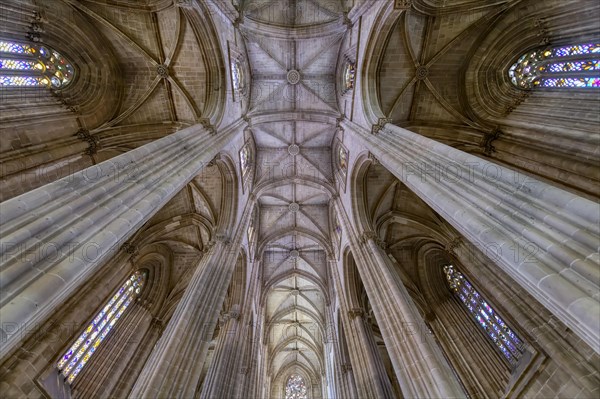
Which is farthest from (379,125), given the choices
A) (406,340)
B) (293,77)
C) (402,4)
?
(293,77)

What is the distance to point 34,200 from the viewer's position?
3.75 m

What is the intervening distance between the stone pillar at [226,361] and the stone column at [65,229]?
6904mm

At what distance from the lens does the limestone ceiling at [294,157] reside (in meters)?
14.1

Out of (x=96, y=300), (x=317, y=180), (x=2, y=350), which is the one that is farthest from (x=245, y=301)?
(x=2, y=350)

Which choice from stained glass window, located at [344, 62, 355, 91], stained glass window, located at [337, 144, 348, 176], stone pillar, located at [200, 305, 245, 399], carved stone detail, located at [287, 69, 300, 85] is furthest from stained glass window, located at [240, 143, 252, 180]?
stone pillar, located at [200, 305, 245, 399]

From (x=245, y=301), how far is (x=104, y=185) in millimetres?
11277

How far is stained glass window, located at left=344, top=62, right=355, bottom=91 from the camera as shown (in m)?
13.8

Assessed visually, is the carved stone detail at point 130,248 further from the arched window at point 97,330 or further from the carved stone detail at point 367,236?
the carved stone detail at point 367,236

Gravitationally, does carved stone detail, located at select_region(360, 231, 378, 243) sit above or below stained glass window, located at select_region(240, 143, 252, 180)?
below

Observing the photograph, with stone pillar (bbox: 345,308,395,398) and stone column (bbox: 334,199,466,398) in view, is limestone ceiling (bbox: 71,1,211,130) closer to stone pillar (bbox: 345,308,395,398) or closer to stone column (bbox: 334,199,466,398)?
stone column (bbox: 334,199,466,398)

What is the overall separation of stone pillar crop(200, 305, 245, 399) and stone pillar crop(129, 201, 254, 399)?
3.11 metres

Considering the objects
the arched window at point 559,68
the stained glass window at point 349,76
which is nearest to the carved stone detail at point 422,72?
the stained glass window at point 349,76

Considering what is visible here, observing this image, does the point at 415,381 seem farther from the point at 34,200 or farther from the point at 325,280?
the point at 325,280

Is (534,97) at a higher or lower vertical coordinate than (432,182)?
higher
